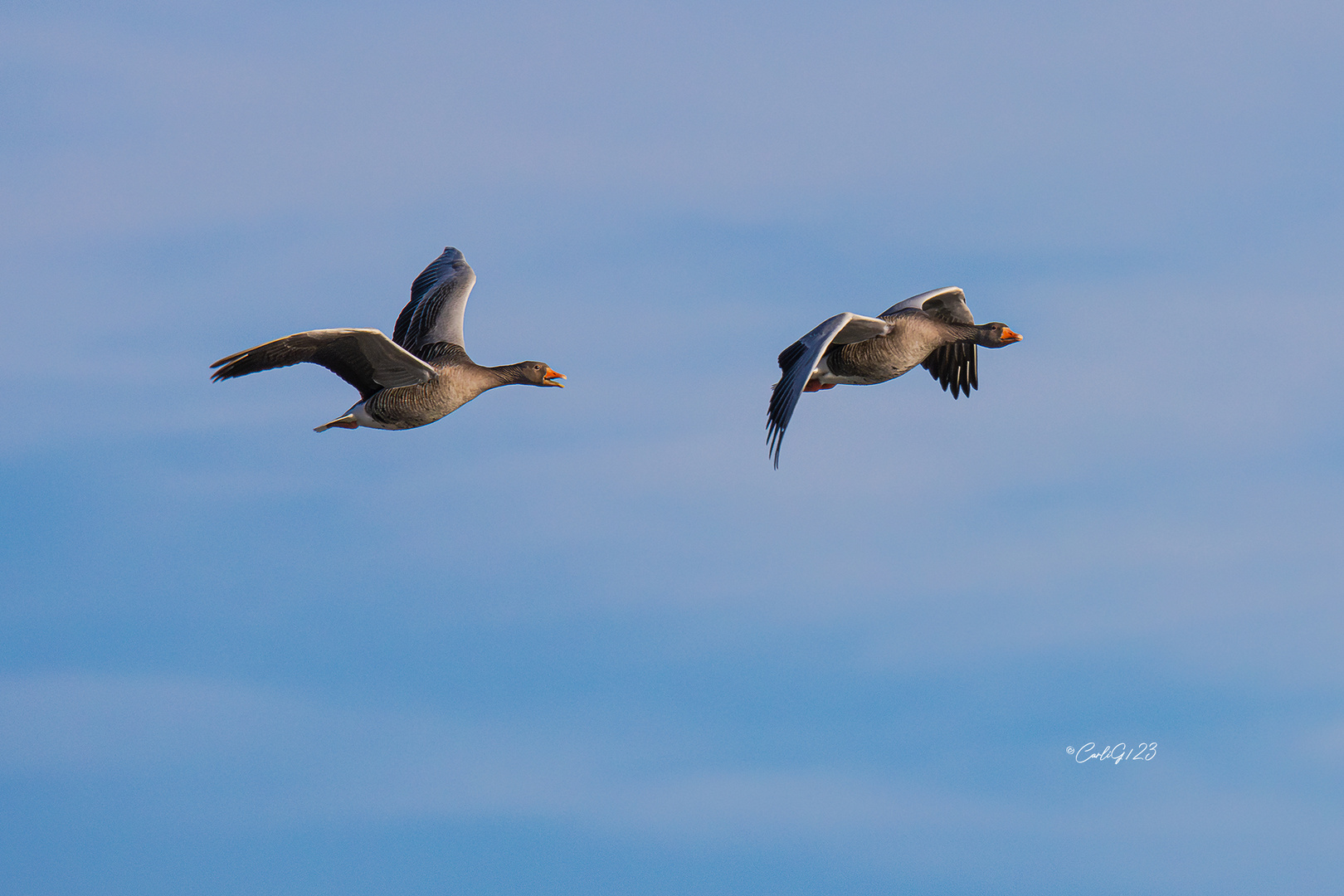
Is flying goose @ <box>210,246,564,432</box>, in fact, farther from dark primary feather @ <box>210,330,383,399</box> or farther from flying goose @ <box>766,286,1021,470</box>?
flying goose @ <box>766,286,1021,470</box>

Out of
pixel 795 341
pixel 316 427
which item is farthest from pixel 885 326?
pixel 316 427

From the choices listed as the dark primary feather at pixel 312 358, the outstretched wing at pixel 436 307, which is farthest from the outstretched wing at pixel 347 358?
A: the outstretched wing at pixel 436 307

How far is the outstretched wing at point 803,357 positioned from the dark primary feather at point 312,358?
6.13 metres

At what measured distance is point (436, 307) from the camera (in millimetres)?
28719

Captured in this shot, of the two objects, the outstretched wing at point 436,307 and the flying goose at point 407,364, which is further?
the outstretched wing at point 436,307

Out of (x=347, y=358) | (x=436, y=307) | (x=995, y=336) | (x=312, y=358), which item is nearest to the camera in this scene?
(x=312, y=358)

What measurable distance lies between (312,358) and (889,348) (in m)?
9.13

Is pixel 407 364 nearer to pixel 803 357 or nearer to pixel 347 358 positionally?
pixel 347 358

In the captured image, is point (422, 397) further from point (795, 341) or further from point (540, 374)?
point (795, 341)

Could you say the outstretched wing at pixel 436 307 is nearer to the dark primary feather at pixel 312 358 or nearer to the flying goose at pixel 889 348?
the dark primary feather at pixel 312 358

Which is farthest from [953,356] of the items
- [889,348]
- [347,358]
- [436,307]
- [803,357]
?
[347,358]

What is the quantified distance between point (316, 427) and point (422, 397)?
1784 mm

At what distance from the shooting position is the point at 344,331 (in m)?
22.8

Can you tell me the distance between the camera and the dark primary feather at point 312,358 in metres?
22.3
